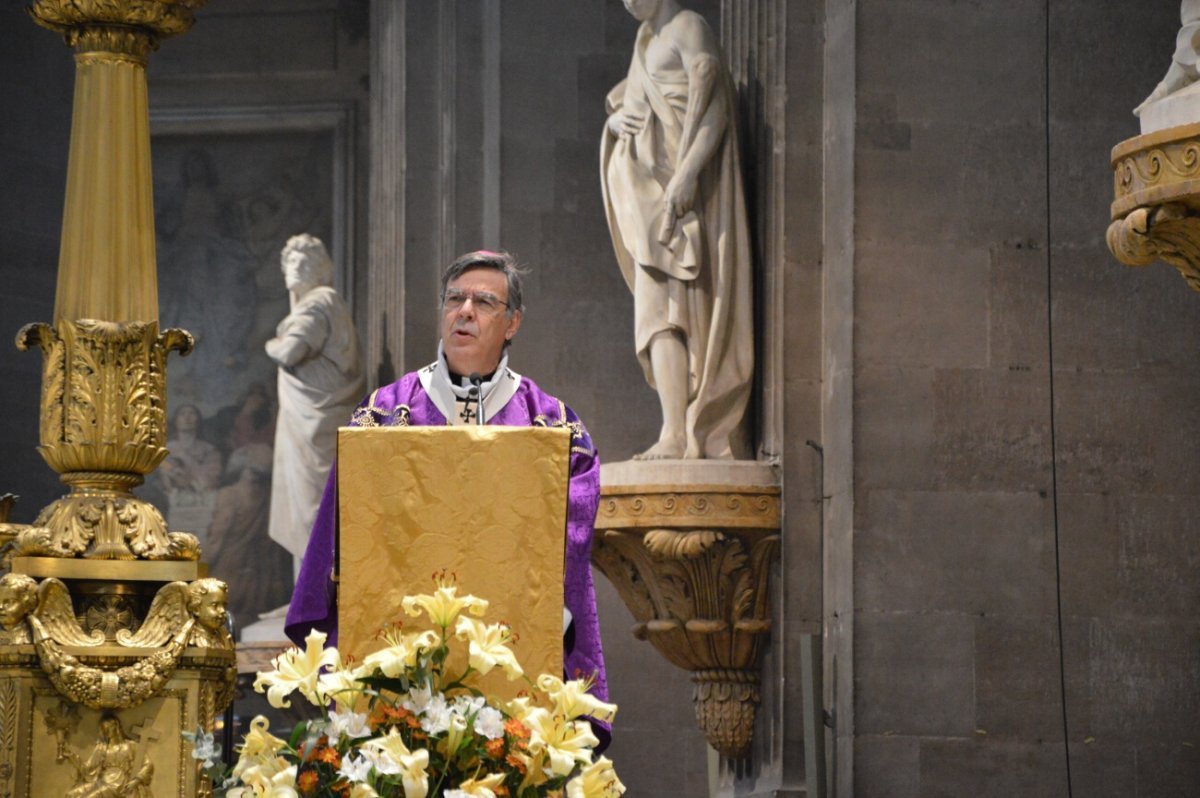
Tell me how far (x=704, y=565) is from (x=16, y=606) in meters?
4.01

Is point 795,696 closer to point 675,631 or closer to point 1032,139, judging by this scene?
point 675,631

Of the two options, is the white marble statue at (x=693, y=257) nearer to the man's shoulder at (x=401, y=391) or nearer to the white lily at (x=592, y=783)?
the man's shoulder at (x=401, y=391)

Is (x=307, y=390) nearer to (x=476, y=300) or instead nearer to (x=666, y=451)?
(x=666, y=451)

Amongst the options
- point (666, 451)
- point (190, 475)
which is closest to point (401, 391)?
point (666, 451)

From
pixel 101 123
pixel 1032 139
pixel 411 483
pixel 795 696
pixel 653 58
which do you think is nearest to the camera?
pixel 411 483

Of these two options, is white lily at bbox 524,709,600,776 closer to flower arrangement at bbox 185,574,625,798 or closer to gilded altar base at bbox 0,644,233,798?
flower arrangement at bbox 185,574,625,798

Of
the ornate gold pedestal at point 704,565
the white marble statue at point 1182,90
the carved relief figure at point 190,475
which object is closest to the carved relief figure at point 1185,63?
the white marble statue at point 1182,90

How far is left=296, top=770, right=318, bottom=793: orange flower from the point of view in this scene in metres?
3.46

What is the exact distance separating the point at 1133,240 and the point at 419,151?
26.7 feet

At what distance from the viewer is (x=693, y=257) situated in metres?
8.88

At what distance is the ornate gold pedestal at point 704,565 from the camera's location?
850 cm

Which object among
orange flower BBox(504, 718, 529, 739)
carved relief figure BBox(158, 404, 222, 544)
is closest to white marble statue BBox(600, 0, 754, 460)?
orange flower BBox(504, 718, 529, 739)

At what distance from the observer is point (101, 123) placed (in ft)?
17.5

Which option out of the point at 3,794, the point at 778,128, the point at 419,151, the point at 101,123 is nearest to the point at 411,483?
the point at 3,794
